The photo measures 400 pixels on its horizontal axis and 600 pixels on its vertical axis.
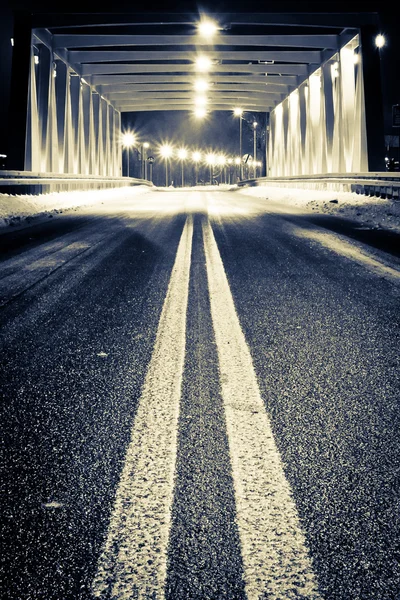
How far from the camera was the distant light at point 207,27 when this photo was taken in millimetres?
28606

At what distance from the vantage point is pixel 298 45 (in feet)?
107

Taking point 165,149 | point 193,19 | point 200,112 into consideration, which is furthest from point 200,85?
point 165,149

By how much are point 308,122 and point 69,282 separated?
117 ft

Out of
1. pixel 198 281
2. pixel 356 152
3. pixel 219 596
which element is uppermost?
pixel 356 152

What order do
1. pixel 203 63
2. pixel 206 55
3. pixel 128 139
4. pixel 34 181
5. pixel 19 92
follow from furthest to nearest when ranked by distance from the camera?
pixel 128 139 < pixel 203 63 < pixel 206 55 < pixel 19 92 < pixel 34 181

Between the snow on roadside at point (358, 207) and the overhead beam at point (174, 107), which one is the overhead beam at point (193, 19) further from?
the overhead beam at point (174, 107)

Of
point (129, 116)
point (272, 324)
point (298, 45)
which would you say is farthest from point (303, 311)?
point (129, 116)

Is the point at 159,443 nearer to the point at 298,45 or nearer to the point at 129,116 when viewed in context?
the point at 298,45

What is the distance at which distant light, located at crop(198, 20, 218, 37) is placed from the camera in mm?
28606

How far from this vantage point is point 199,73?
4194 cm

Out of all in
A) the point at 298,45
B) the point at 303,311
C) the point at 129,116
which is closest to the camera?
the point at 303,311

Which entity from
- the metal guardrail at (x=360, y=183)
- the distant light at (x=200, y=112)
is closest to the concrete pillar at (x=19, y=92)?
the metal guardrail at (x=360, y=183)

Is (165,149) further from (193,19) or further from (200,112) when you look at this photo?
(193,19)

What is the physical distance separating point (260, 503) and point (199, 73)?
4197cm
